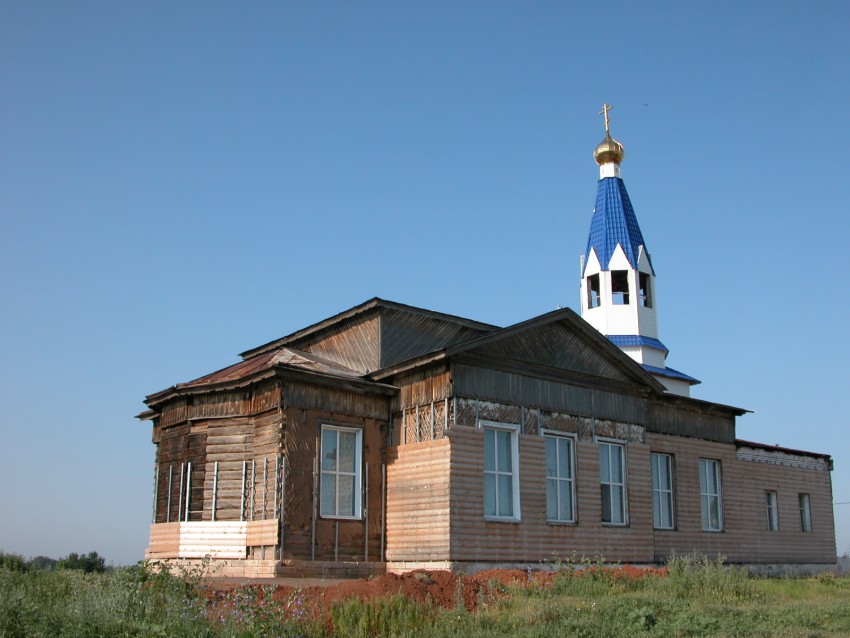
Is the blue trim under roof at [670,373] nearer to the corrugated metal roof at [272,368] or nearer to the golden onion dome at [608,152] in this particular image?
the golden onion dome at [608,152]

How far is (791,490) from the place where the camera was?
93.5ft

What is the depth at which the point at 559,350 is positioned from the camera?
21766 mm

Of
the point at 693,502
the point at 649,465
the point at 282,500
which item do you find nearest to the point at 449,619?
the point at 282,500

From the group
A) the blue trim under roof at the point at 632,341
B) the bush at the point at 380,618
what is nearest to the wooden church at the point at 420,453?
the bush at the point at 380,618

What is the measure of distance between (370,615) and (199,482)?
8.50 m

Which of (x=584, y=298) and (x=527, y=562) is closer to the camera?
(x=527, y=562)

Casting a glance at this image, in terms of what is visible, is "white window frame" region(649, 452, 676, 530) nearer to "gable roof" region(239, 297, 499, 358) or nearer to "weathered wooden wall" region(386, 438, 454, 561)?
"gable roof" region(239, 297, 499, 358)

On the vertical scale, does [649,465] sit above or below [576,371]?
below

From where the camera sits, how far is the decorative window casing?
2189 centimetres

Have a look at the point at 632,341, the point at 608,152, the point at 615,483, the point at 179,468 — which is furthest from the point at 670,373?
the point at 179,468

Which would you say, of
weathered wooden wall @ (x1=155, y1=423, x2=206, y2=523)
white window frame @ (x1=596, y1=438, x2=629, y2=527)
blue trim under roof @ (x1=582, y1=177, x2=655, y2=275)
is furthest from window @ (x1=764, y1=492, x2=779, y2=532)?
weathered wooden wall @ (x1=155, y1=423, x2=206, y2=523)

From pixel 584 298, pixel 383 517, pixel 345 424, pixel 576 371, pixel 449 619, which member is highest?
pixel 584 298

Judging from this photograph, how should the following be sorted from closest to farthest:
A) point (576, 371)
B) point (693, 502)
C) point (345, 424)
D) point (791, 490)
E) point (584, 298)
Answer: point (345, 424)
point (576, 371)
point (693, 502)
point (791, 490)
point (584, 298)

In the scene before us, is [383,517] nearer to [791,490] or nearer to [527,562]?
[527,562]
